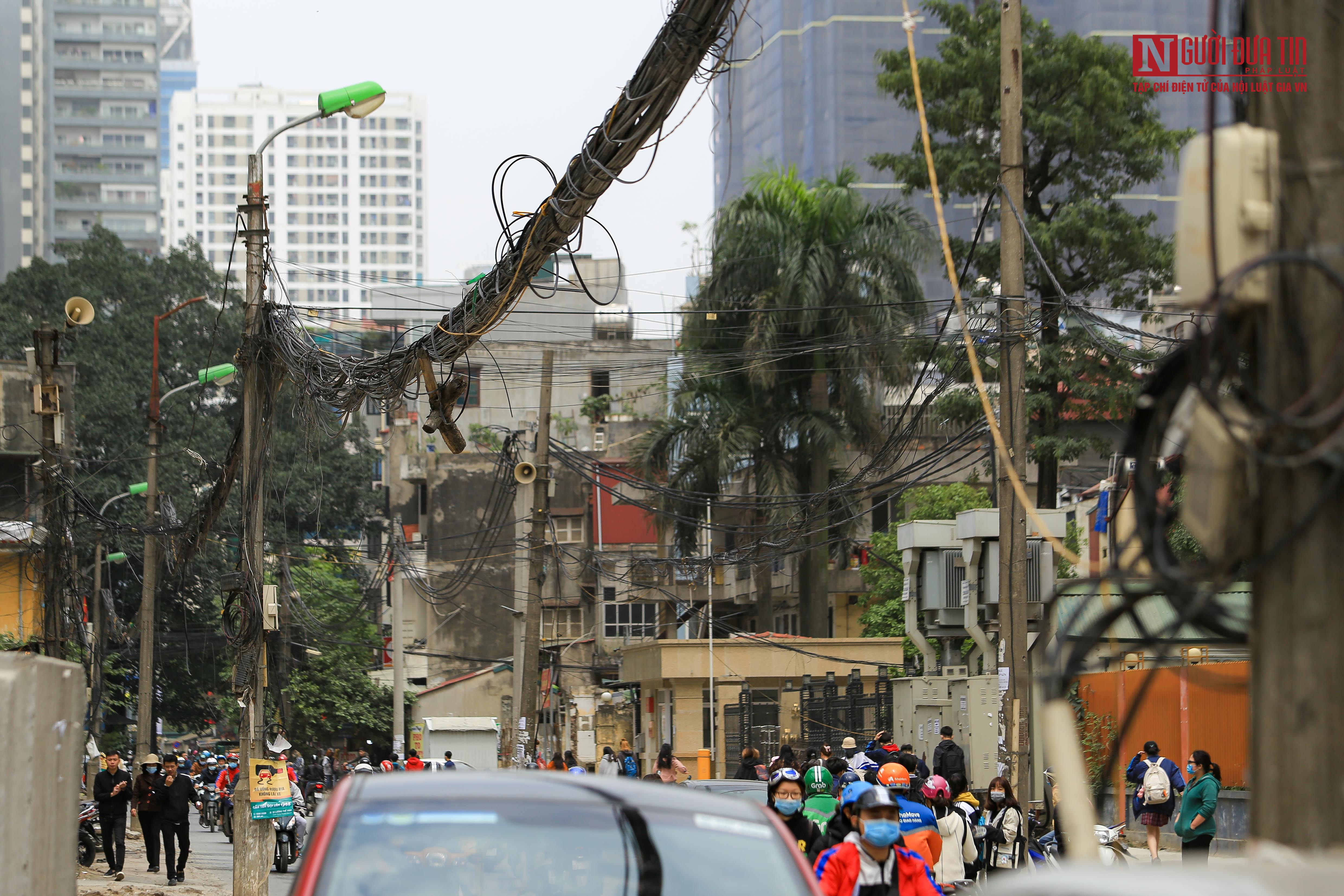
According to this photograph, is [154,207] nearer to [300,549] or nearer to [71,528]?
[300,549]

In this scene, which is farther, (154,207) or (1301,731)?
(154,207)

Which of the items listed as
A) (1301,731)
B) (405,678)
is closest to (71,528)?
(1301,731)

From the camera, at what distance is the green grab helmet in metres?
12.6

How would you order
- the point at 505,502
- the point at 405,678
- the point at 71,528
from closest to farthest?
1. the point at 71,528
2. the point at 505,502
3. the point at 405,678

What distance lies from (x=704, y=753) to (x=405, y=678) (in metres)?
32.0

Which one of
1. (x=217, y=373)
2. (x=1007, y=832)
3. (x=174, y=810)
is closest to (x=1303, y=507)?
(x=1007, y=832)

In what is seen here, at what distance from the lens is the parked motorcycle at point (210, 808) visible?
3647 cm

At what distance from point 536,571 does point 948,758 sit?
11776 mm

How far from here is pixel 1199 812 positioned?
53.3 feet

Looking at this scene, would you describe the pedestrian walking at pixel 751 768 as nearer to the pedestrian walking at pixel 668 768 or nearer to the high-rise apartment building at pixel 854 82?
the pedestrian walking at pixel 668 768

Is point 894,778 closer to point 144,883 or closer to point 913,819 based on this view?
point 913,819

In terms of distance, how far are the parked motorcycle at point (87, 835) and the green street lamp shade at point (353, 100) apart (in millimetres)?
10610

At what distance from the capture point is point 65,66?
460ft

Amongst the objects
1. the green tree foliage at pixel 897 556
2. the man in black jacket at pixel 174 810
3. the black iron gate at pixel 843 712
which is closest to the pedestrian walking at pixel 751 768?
the black iron gate at pixel 843 712
